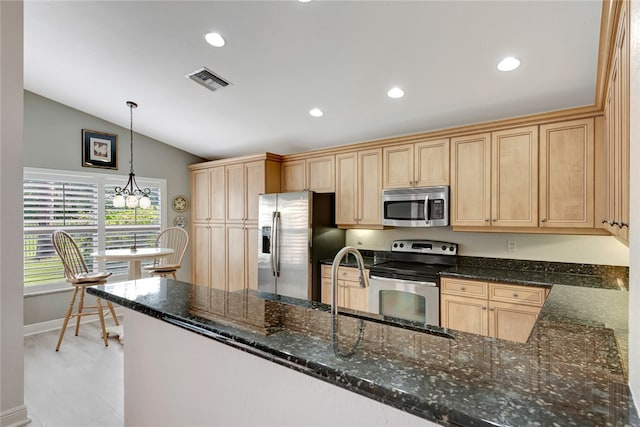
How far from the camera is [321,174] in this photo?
14.0ft

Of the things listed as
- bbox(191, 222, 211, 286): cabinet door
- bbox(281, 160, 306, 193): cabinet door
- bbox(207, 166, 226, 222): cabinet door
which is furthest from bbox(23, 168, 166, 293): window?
bbox(281, 160, 306, 193): cabinet door

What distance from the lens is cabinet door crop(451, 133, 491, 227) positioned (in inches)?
123

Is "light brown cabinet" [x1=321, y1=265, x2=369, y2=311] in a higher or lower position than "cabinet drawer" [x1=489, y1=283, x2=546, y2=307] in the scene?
lower

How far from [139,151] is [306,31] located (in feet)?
12.3

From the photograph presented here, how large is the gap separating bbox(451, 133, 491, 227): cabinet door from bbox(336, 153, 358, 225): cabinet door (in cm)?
113

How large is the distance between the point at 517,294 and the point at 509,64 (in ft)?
5.83

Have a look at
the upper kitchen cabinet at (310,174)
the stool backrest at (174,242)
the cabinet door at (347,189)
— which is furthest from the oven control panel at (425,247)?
the stool backrest at (174,242)

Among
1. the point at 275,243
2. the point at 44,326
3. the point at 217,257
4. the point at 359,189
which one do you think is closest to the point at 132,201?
the point at 217,257

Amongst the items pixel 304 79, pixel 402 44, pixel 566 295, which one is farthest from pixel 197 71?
pixel 566 295

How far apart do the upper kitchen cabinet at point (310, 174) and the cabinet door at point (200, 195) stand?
1.39 m

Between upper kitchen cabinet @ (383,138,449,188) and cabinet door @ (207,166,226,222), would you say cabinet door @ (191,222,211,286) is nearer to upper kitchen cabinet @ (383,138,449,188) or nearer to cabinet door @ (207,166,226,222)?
cabinet door @ (207,166,226,222)

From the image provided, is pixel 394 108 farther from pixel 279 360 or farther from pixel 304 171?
pixel 279 360

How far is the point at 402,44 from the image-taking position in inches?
92.4

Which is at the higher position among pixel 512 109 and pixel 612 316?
pixel 512 109
